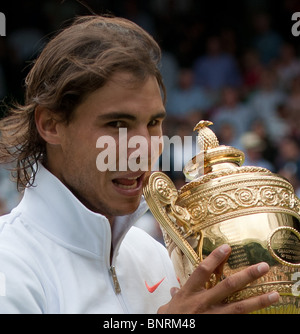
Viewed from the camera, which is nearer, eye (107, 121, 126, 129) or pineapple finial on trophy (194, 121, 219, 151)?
eye (107, 121, 126, 129)

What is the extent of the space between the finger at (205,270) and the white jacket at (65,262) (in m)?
0.39

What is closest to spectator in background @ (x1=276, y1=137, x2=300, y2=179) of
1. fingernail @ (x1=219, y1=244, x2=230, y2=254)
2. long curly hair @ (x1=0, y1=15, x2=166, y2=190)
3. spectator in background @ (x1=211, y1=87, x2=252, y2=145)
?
spectator in background @ (x1=211, y1=87, x2=252, y2=145)

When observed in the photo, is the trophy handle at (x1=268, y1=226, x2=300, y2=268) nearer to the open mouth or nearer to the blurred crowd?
the open mouth

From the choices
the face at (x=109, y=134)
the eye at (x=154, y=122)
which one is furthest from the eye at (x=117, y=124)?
the eye at (x=154, y=122)

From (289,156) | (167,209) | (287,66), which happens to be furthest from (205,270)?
(287,66)

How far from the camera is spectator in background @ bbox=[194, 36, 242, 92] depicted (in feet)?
31.2

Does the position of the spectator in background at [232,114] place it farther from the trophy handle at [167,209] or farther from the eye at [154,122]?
the trophy handle at [167,209]

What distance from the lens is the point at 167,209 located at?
2.30 meters

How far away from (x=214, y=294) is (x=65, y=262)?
56cm

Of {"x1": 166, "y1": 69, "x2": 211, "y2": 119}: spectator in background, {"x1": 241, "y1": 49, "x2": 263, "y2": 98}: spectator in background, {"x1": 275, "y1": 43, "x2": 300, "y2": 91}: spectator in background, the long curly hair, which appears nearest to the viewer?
the long curly hair

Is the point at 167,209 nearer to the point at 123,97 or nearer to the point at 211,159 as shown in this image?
the point at 211,159

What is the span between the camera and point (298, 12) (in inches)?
391

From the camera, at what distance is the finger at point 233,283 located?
2.10m
